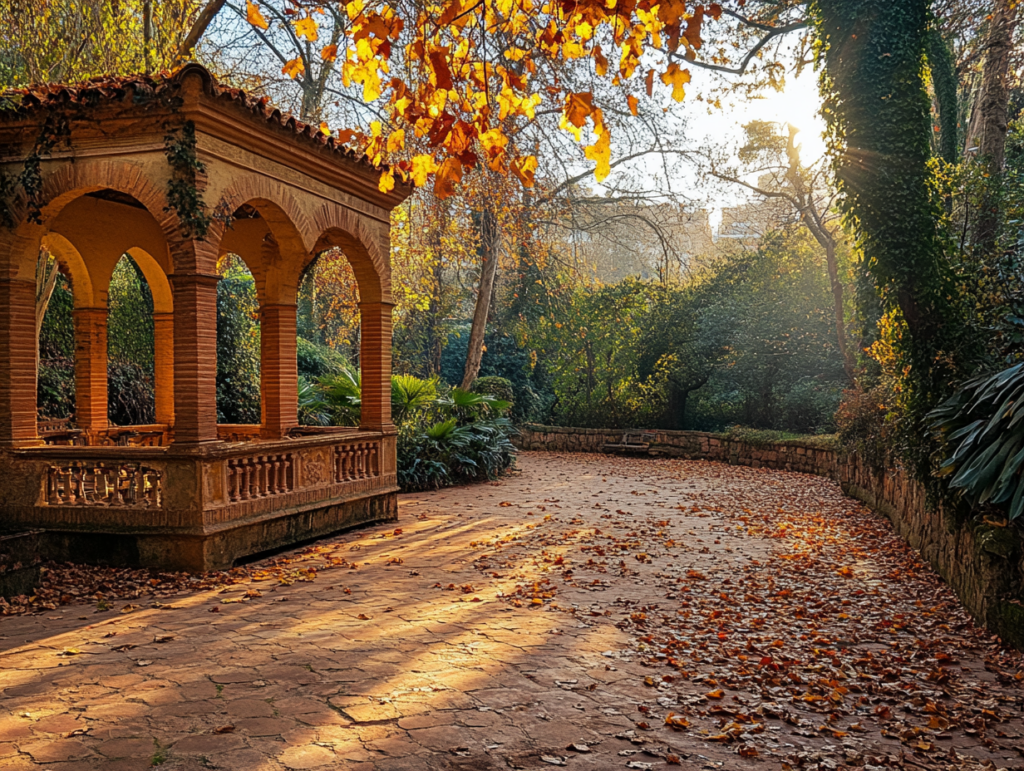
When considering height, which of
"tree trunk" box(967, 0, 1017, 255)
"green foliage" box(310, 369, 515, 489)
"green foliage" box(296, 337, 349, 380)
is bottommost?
"green foliage" box(310, 369, 515, 489)

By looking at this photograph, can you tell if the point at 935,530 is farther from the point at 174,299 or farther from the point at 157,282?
the point at 157,282

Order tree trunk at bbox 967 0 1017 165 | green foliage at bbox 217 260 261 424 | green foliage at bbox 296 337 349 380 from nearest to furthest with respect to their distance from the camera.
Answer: tree trunk at bbox 967 0 1017 165
green foliage at bbox 217 260 261 424
green foliage at bbox 296 337 349 380

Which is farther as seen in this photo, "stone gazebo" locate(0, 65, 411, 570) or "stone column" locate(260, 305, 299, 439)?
"stone column" locate(260, 305, 299, 439)

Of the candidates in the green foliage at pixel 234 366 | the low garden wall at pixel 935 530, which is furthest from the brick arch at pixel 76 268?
the low garden wall at pixel 935 530

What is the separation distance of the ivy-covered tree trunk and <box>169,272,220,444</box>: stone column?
6.96 metres

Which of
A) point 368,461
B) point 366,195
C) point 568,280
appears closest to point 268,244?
point 366,195

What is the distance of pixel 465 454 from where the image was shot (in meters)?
14.2

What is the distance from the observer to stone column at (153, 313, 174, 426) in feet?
35.1

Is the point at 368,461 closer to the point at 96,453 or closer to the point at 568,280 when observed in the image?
the point at 96,453

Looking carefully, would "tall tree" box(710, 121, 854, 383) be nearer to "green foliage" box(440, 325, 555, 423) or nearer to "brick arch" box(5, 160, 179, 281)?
"green foliage" box(440, 325, 555, 423)

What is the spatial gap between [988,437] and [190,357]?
7095 millimetres

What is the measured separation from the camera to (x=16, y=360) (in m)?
7.25

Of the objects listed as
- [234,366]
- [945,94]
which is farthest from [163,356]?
[945,94]

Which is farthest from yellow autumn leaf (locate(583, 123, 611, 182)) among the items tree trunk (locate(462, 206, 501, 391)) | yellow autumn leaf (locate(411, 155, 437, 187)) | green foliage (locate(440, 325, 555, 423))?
green foliage (locate(440, 325, 555, 423))
